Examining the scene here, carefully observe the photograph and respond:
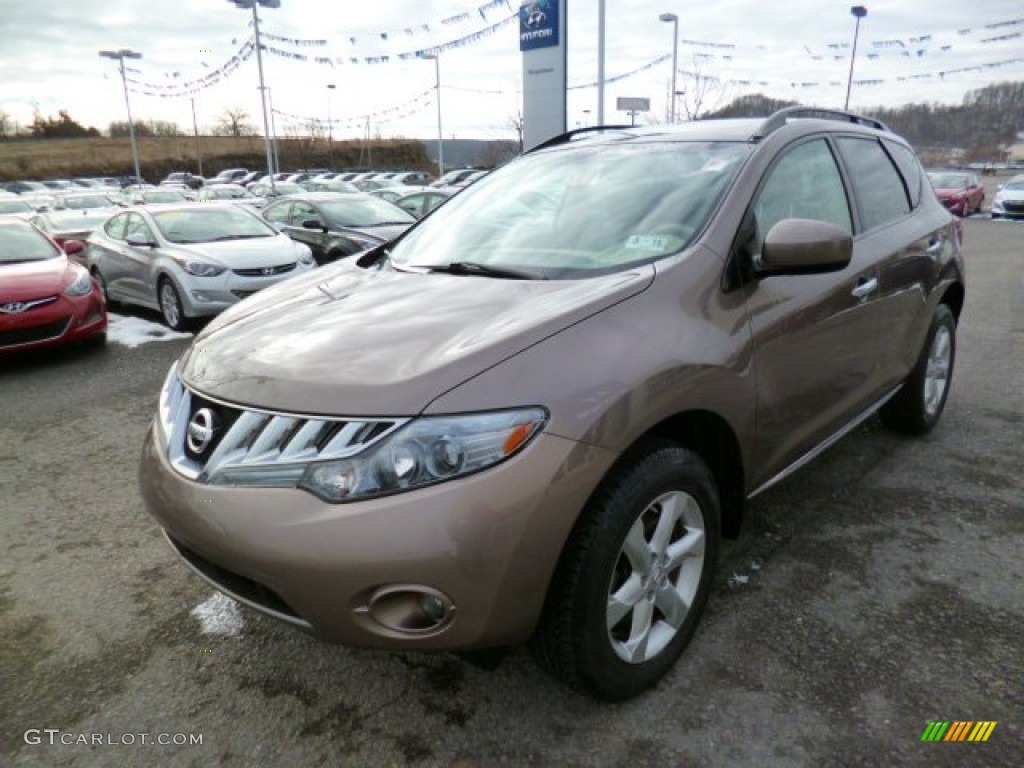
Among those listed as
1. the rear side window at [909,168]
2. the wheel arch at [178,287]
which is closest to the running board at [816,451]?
the rear side window at [909,168]

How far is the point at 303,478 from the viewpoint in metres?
1.80

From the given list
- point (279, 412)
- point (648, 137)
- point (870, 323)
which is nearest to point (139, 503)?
point (279, 412)

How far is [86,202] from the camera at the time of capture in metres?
18.5

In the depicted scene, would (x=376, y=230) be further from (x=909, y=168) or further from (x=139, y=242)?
(x=909, y=168)

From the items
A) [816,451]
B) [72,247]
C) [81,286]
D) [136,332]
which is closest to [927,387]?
[816,451]

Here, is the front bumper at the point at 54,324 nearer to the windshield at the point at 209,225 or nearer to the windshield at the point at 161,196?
the windshield at the point at 209,225

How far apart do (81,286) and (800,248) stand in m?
6.61

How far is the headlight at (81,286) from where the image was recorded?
668 centimetres

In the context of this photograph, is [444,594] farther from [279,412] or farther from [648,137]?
[648,137]

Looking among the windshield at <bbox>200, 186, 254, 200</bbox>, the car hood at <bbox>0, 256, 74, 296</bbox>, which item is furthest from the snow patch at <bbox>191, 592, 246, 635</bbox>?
the windshield at <bbox>200, 186, 254, 200</bbox>

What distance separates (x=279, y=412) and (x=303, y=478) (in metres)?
0.21

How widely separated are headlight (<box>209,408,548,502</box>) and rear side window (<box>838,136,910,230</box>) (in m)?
2.27

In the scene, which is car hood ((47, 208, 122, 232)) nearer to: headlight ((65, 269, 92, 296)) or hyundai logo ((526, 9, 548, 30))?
headlight ((65, 269, 92, 296))
